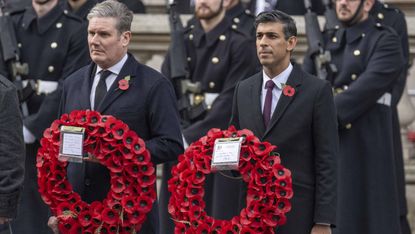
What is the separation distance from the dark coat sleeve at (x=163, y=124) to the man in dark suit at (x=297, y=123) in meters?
0.42

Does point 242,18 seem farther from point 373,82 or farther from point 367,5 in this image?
point 373,82

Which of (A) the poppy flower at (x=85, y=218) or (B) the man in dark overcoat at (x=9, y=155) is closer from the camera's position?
(B) the man in dark overcoat at (x=9, y=155)

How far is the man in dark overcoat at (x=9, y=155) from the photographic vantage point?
7480mm

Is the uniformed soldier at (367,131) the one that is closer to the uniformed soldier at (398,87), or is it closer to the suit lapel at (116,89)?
the uniformed soldier at (398,87)

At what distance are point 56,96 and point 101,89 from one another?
2336 mm

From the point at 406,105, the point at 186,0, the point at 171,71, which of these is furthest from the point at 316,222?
the point at 186,0

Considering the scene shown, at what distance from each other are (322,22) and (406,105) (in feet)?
3.36

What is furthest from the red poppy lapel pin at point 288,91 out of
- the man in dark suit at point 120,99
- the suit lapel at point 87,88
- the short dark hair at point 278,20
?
the suit lapel at point 87,88

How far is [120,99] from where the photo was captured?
834 centimetres

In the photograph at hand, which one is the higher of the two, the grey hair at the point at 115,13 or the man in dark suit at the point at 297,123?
the grey hair at the point at 115,13

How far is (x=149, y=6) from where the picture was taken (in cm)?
1321

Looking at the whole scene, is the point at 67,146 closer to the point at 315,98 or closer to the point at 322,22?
the point at 315,98

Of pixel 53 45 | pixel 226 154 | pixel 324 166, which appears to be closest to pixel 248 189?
pixel 226 154

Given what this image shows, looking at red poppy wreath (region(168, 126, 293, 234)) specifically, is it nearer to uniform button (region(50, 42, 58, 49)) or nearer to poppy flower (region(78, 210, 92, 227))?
poppy flower (region(78, 210, 92, 227))
